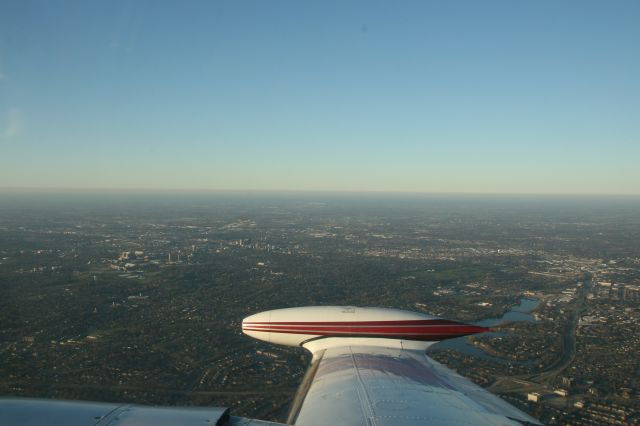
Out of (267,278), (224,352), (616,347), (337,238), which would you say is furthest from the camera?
(337,238)

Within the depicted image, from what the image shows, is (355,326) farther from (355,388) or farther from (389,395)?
(389,395)

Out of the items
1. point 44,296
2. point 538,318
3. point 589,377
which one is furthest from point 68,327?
point 538,318

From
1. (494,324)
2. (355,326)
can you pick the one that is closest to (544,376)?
(494,324)

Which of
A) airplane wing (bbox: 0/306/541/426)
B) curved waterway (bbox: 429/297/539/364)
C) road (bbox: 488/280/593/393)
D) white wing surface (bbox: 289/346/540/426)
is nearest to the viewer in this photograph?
airplane wing (bbox: 0/306/541/426)

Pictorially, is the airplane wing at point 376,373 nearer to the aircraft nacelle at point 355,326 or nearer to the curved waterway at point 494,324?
the aircraft nacelle at point 355,326

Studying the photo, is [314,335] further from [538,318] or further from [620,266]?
[620,266]

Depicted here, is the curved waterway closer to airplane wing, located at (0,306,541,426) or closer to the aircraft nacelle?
the aircraft nacelle

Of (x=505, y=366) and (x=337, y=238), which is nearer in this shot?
(x=505, y=366)

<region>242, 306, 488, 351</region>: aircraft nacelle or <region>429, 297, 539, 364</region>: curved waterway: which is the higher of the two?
<region>242, 306, 488, 351</region>: aircraft nacelle

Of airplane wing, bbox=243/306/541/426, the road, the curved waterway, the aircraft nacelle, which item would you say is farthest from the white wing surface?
the road
